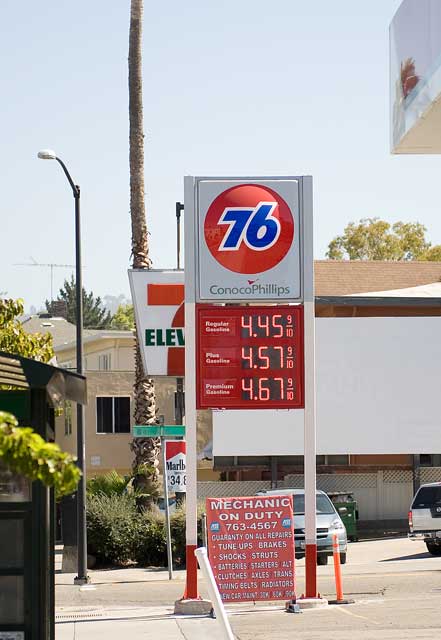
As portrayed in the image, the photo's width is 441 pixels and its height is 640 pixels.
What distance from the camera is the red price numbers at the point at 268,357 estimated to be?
18266mm

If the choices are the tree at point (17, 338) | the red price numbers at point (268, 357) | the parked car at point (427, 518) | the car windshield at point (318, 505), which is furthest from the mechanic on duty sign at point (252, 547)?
the parked car at point (427, 518)

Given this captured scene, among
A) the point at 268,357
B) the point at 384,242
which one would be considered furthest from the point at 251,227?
the point at 384,242

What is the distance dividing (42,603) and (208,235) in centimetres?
895

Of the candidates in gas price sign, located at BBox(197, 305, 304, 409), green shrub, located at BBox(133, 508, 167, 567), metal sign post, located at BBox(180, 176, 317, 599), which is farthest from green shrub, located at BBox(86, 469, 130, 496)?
gas price sign, located at BBox(197, 305, 304, 409)

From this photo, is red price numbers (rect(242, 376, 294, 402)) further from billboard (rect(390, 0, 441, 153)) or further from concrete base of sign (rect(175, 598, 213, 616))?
billboard (rect(390, 0, 441, 153))

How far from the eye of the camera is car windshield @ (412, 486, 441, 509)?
101 feet

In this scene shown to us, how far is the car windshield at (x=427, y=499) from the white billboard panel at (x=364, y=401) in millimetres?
8373

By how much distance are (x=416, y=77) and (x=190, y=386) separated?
6595 millimetres

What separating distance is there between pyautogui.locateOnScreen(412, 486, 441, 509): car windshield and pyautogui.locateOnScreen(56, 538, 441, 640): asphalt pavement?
211 centimetres

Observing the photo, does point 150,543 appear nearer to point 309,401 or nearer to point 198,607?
point 198,607

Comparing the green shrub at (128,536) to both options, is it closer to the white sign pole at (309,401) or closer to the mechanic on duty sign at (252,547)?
the white sign pole at (309,401)

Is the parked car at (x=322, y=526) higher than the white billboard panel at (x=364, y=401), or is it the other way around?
the white billboard panel at (x=364, y=401)

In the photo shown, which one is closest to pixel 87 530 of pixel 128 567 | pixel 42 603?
pixel 128 567

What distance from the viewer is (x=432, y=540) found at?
101 ft
